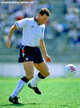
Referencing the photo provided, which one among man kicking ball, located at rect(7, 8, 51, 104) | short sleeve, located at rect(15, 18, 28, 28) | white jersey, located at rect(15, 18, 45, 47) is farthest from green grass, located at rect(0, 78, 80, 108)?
short sleeve, located at rect(15, 18, 28, 28)

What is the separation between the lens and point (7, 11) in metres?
18.3

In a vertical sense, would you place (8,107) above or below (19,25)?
below

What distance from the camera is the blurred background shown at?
1703 cm

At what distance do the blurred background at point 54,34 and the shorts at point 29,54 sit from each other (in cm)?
926

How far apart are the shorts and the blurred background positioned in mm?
9262

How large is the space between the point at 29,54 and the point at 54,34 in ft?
39.3

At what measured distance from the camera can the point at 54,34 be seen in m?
19.1

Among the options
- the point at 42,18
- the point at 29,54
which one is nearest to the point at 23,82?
the point at 29,54

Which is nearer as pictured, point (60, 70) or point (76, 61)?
point (60, 70)

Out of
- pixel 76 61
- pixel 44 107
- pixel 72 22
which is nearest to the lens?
pixel 44 107

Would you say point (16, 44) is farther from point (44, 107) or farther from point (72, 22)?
point (44, 107)

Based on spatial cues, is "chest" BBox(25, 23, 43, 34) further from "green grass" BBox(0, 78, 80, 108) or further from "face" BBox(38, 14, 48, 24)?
"green grass" BBox(0, 78, 80, 108)

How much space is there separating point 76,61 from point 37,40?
11.1 m

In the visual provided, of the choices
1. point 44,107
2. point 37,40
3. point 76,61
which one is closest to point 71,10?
point 76,61
